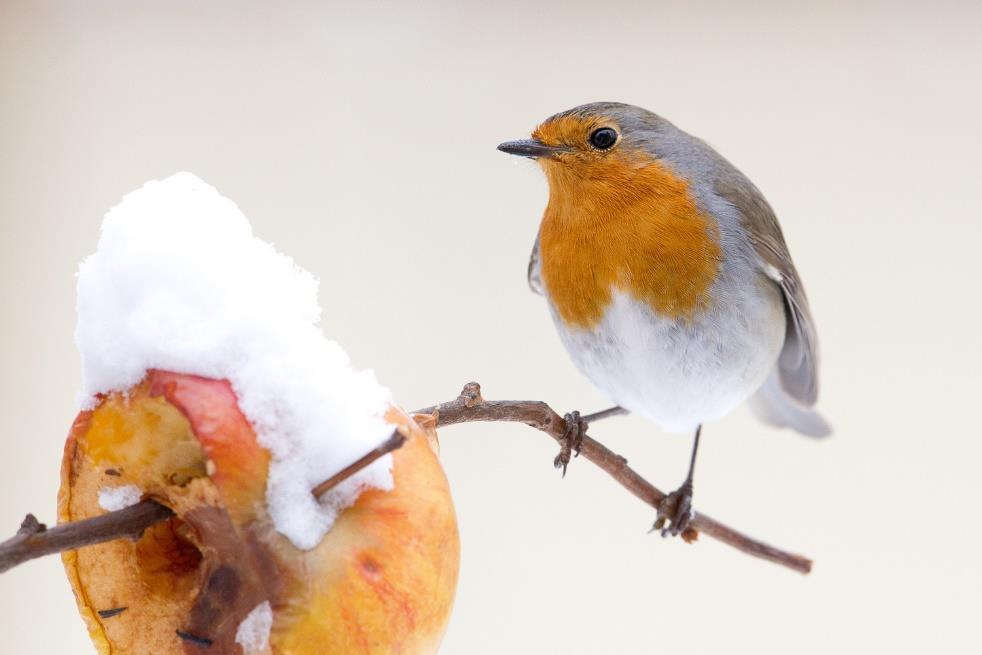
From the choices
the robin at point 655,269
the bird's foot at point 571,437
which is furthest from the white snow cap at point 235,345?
the robin at point 655,269

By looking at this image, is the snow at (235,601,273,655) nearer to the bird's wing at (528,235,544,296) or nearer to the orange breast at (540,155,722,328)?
the orange breast at (540,155,722,328)

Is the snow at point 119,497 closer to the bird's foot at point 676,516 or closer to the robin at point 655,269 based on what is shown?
the robin at point 655,269

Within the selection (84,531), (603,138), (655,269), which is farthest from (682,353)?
(84,531)

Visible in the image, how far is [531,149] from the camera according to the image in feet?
5.05

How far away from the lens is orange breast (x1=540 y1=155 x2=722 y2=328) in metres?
1.46

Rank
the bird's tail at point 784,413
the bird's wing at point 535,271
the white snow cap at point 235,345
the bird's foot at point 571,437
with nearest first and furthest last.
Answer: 1. the white snow cap at point 235,345
2. the bird's foot at point 571,437
3. the bird's wing at point 535,271
4. the bird's tail at point 784,413

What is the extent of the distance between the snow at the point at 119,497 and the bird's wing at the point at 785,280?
1.16m

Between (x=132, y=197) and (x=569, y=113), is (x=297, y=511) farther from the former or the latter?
(x=569, y=113)

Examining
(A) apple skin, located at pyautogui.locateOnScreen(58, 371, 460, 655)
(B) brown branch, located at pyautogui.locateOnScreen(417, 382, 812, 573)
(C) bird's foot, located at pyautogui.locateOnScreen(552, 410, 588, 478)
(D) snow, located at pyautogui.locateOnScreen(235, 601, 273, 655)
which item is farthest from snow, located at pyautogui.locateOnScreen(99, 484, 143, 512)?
(C) bird's foot, located at pyautogui.locateOnScreen(552, 410, 588, 478)

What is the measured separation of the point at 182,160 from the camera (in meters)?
2.82

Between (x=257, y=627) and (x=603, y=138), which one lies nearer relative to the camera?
(x=257, y=627)

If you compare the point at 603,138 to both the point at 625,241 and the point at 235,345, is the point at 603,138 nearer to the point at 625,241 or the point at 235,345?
the point at 625,241

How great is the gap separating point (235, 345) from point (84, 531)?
0.55 ft

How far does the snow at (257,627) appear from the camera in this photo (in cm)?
65
